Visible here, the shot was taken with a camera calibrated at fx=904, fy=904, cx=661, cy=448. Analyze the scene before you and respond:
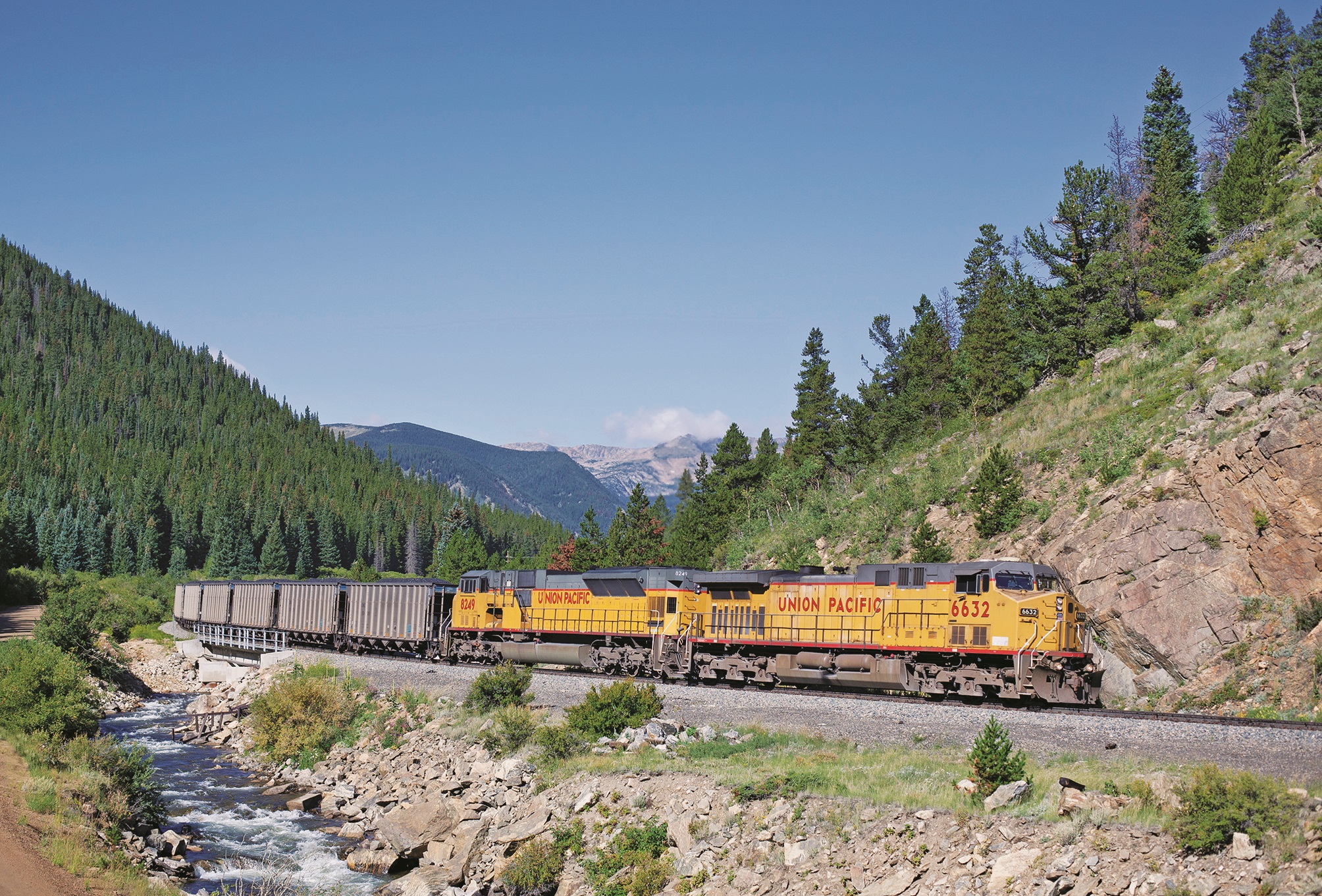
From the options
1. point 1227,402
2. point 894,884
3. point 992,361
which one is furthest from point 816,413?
point 894,884

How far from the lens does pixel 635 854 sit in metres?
18.6

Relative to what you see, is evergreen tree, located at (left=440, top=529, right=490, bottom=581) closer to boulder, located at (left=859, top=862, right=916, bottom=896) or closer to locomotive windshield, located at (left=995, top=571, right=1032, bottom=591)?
locomotive windshield, located at (left=995, top=571, right=1032, bottom=591)

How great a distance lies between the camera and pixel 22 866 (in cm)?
1816

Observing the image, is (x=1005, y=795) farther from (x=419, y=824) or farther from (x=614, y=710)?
(x=419, y=824)

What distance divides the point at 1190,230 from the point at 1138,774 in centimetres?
5004

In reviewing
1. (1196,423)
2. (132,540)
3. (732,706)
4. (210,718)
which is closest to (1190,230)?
(1196,423)

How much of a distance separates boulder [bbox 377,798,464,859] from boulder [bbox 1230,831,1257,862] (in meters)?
18.2

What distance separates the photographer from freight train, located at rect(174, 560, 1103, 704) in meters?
25.3

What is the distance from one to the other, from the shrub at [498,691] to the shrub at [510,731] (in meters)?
2.05

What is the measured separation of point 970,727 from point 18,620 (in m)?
79.7

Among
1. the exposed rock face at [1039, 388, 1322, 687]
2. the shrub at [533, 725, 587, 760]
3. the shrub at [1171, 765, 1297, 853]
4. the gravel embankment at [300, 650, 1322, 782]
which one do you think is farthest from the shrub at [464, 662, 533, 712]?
the shrub at [1171, 765, 1297, 853]

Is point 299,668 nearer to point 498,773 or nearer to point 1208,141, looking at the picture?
point 498,773

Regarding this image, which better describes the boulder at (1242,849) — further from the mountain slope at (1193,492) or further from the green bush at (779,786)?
the mountain slope at (1193,492)

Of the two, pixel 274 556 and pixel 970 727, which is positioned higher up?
pixel 274 556
